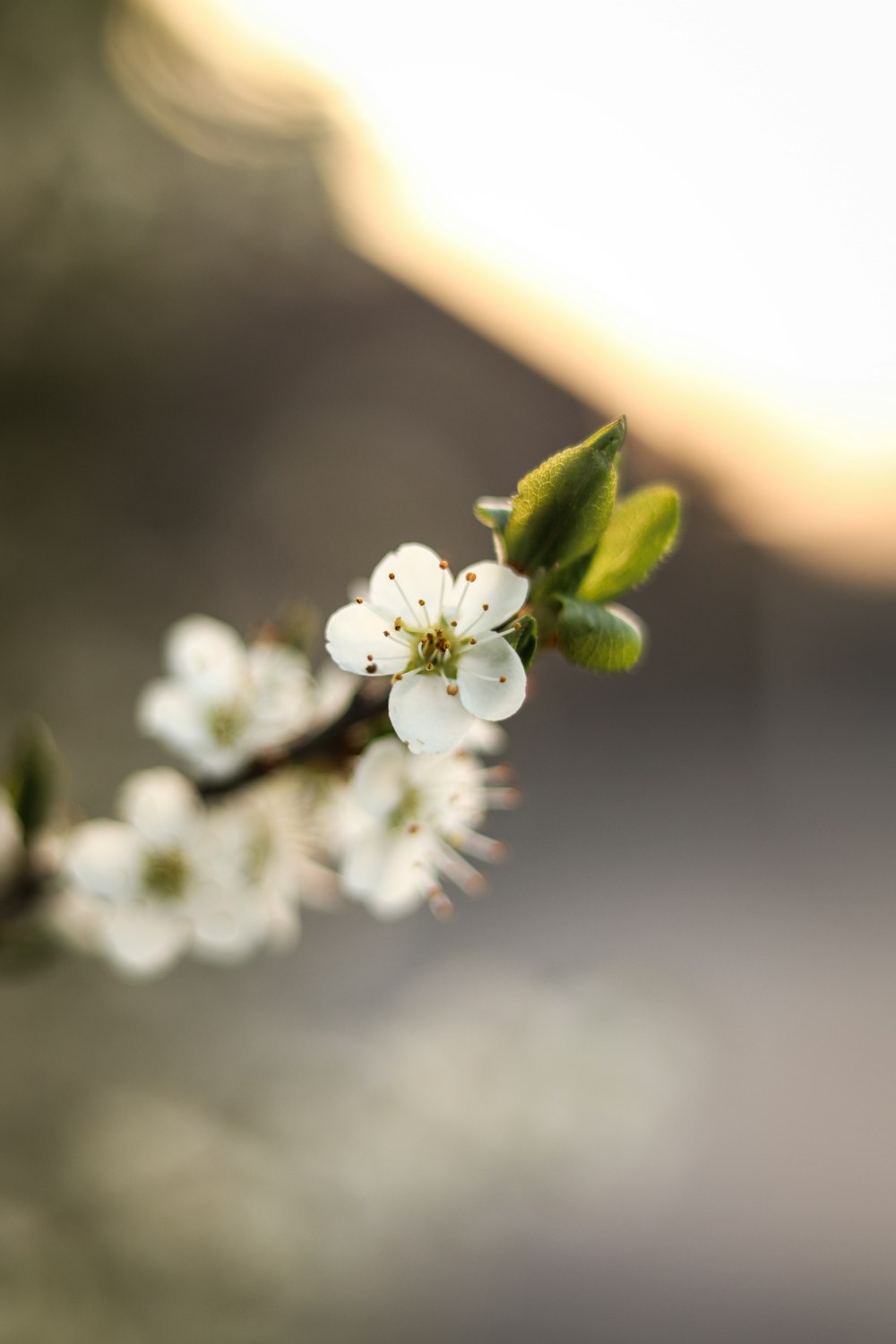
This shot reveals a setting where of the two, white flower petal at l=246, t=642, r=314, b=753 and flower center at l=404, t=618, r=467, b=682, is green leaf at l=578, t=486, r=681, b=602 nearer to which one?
flower center at l=404, t=618, r=467, b=682

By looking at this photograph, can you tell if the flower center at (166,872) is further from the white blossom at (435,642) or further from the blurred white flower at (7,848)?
the white blossom at (435,642)

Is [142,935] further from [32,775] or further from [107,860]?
[32,775]

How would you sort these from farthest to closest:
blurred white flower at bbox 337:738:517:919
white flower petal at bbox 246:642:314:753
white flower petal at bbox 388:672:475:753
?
1. white flower petal at bbox 246:642:314:753
2. blurred white flower at bbox 337:738:517:919
3. white flower petal at bbox 388:672:475:753

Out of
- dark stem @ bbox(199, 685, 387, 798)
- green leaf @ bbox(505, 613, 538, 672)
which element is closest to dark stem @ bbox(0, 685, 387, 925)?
dark stem @ bbox(199, 685, 387, 798)

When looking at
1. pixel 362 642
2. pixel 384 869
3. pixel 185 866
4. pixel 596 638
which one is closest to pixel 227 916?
pixel 185 866

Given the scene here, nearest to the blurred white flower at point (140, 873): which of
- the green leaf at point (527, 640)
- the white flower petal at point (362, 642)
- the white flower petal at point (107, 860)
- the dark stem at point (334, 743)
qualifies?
the white flower petal at point (107, 860)

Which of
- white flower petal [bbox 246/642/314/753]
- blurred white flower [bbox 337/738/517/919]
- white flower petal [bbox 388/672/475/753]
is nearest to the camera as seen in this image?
white flower petal [bbox 388/672/475/753]
